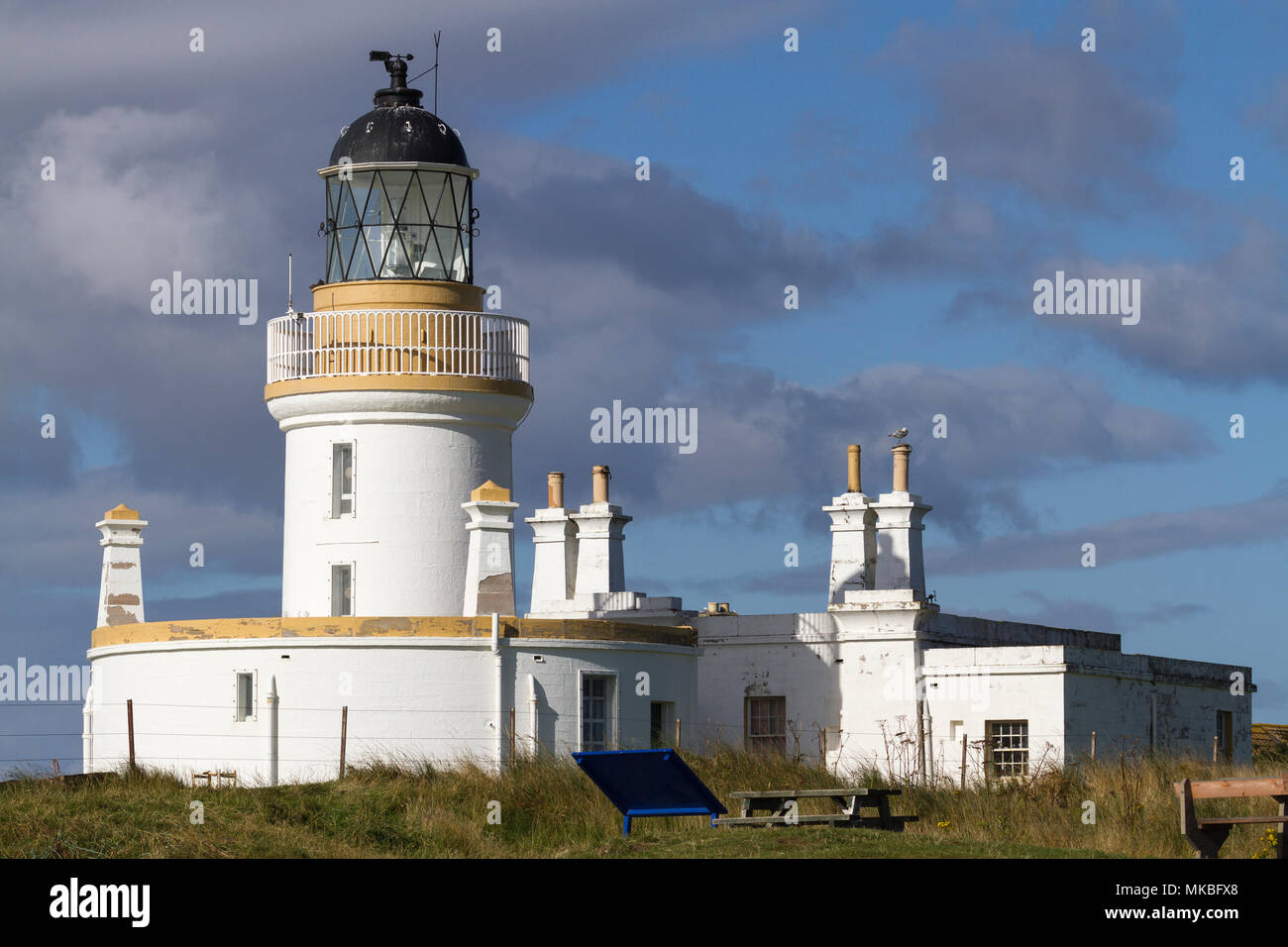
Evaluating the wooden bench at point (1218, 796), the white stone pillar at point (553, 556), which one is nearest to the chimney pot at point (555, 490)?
the white stone pillar at point (553, 556)

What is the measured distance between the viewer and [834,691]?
33.3 meters

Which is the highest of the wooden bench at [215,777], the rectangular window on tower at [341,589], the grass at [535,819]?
the rectangular window on tower at [341,589]

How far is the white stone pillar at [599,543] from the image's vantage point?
36.4 meters

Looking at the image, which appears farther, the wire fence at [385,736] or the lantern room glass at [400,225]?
the lantern room glass at [400,225]

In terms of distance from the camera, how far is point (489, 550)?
93.6ft

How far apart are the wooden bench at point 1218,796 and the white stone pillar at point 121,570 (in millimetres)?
18373

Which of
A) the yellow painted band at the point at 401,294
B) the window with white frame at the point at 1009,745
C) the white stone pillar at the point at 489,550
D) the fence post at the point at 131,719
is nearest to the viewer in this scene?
the fence post at the point at 131,719

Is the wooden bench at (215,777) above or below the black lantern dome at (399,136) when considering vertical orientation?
below

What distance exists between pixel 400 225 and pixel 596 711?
7.87 meters

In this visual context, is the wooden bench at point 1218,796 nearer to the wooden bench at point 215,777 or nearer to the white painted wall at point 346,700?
the white painted wall at point 346,700

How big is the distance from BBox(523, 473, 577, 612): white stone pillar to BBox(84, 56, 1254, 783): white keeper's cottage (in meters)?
2.24
